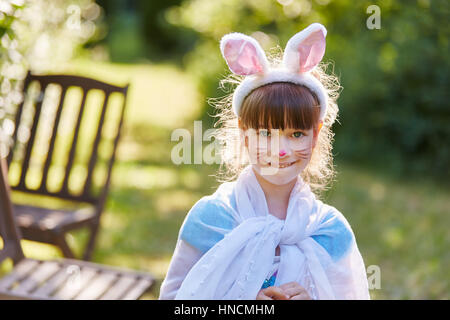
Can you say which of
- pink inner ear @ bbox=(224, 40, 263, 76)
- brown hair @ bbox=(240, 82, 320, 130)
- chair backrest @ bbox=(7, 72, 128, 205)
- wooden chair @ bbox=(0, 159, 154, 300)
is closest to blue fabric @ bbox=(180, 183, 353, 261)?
brown hair @ bbox=(240, 82, 320, 130)

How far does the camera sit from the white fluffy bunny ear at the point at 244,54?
6.51 ft

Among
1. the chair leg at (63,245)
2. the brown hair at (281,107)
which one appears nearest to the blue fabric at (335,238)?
the brown hair at (281,107)

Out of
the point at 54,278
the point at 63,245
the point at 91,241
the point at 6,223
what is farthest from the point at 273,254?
the point at 91,241

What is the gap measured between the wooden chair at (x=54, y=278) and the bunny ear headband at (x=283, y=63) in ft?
4.17

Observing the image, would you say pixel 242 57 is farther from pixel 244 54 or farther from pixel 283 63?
pixel 283 63

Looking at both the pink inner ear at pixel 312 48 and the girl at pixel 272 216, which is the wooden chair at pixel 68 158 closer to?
the girl at pixel 272 216

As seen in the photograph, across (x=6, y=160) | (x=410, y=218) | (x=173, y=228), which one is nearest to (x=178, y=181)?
(x=173, y=228)

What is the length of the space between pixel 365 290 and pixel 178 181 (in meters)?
4.69

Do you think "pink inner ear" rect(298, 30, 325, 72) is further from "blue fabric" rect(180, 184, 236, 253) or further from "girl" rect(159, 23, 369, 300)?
"blue fabric" rect(180, 184, 236, 253)

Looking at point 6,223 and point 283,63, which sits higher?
point 283,63

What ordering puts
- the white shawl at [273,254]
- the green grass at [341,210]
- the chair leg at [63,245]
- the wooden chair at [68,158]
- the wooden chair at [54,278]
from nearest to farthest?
the white shawl at [273,254] < the wooden chair at [54,278] < the chair leg at [63,245] < the wooden chair at [68,158] < the green grass at [341,210]

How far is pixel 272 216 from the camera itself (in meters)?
1.98

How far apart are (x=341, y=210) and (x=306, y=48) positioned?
12.9 feet
